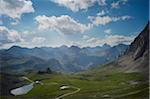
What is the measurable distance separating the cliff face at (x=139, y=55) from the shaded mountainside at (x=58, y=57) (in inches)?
6.0

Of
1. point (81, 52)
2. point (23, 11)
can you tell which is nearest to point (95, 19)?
point (81, 52)

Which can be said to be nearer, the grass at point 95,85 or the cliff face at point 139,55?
the grass at point 95,85

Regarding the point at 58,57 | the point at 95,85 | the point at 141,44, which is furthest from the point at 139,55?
the point at 58,57

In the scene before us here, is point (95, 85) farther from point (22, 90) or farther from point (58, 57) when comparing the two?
point (22, 90)

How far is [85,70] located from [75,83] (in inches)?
18.3

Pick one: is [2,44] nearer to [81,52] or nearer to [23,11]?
[23,11]

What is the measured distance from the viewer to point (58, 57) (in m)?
6.64

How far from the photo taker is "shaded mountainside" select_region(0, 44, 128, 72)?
633cm

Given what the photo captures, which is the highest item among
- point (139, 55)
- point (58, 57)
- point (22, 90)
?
point (139, 55)

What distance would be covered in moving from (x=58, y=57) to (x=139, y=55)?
55.7 inches

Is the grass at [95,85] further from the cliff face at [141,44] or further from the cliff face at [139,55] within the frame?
the cliff face at [141,44]

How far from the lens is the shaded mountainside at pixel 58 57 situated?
6.33 m

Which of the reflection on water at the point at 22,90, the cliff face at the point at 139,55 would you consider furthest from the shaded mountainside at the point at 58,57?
the reflection on water at the point at 22,90

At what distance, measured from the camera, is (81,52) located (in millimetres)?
6852
